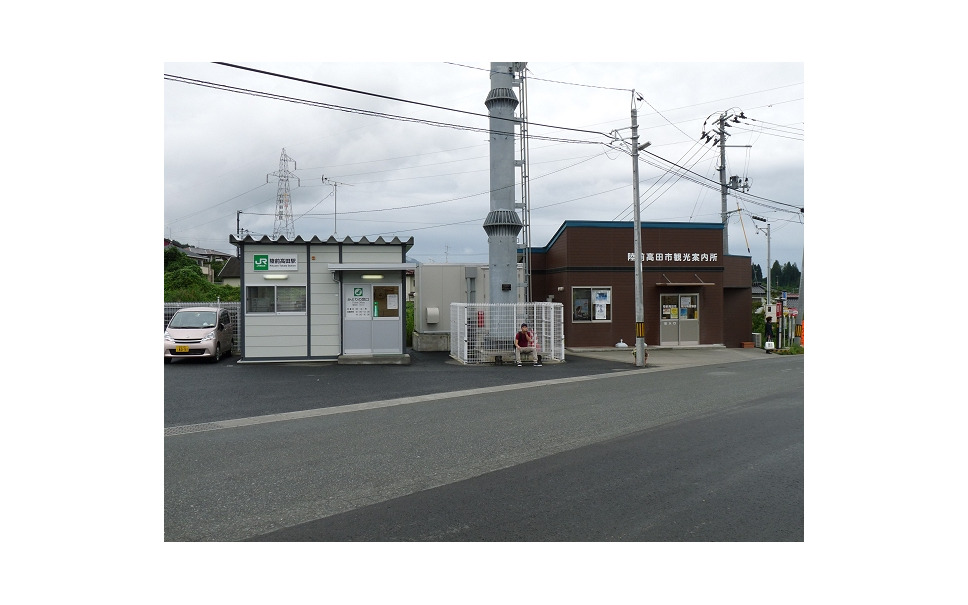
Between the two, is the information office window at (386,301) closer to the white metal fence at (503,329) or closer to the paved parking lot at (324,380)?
the paved parking lot at (324,380)

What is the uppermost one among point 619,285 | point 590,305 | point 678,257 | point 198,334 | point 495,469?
point 678,257

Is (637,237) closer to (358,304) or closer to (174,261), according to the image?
(358,304)

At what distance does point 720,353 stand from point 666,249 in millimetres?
4757

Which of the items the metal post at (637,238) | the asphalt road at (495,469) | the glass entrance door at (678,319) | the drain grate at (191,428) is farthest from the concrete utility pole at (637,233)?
the drain grate at (191,428)

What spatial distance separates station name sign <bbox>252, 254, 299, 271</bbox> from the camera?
18234 millimetres

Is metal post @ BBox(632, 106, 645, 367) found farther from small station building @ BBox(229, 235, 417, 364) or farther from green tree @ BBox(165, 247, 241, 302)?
green tree @ BBox(165, 247, 241, 302)

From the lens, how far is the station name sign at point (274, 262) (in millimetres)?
18234

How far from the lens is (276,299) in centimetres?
1833

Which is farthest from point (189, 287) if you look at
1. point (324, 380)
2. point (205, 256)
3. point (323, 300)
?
point (205, 256)

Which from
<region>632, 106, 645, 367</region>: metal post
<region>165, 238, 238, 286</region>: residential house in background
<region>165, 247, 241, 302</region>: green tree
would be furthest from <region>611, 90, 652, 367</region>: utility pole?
<region>165, 238, 238, 286</region>: residential house in background

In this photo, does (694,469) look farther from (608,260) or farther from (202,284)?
(202,284)

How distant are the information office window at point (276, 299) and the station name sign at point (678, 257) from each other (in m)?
13.4

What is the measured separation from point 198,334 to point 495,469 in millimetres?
14676

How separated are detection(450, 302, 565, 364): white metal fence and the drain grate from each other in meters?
9.98
